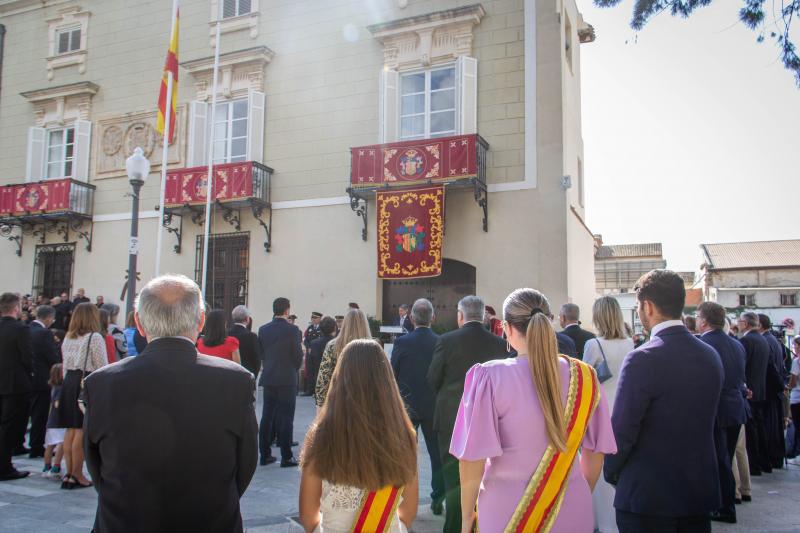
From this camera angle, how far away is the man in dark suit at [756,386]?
6.77 metres

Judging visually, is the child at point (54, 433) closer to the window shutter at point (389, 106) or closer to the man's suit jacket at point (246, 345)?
the man's suit jacket at point (246, 345)

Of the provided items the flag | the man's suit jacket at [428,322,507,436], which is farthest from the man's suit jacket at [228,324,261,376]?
the flag

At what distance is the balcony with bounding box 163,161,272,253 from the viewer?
1420 cm

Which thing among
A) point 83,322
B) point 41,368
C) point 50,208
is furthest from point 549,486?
point 50,208

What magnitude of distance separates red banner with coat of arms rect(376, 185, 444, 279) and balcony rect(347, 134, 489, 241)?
276 millimetres

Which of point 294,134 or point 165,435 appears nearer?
point 165,435

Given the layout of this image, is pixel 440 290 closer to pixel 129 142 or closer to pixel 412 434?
pixel 129 142

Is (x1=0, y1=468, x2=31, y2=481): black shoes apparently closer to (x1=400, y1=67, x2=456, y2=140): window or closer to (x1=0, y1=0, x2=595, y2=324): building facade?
(x1=0, y1=0, x2=595, y2=324): building facade

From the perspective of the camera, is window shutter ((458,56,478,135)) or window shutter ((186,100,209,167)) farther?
window shutter ((186,100,209,167))

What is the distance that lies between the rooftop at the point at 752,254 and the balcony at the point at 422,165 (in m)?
36.7

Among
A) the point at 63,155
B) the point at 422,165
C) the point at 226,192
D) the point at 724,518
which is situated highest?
the point at 63,155

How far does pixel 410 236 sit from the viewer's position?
505 inches

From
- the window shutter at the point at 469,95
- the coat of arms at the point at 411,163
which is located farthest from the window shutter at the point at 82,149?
the window shutter at the point at 469,95

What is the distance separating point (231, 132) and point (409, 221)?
5.87 metres
